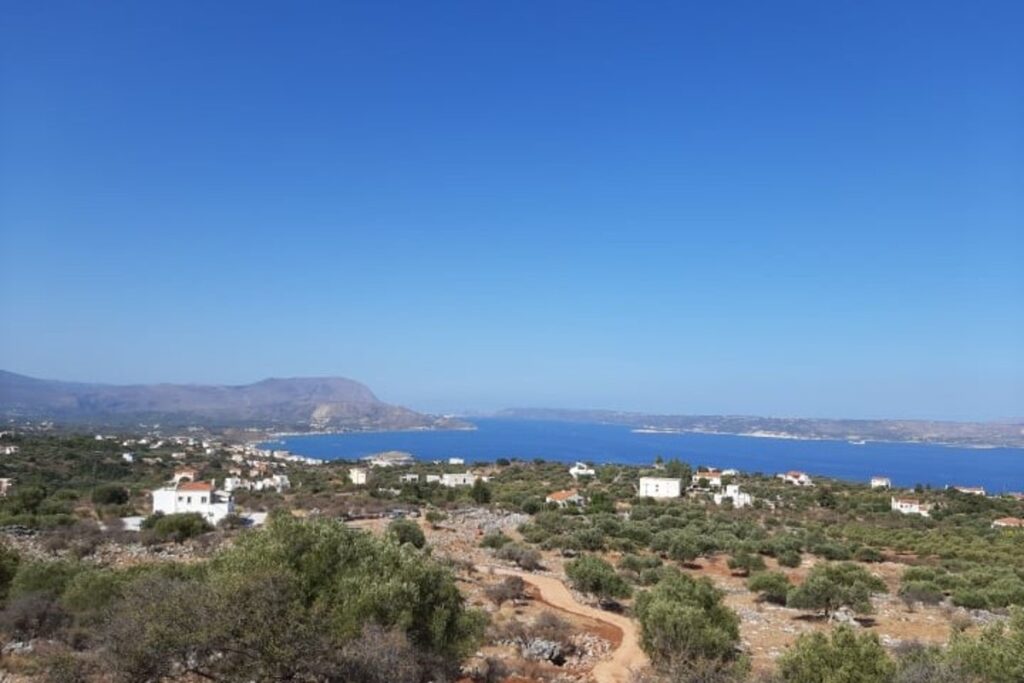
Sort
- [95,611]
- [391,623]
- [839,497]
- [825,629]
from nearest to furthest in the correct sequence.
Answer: [391,623] → [95,611] → [825,629] → [839,497]

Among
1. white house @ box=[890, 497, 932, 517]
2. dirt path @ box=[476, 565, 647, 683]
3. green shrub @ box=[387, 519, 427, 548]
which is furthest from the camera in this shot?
white house @ box=[890, 497, 932, 517]

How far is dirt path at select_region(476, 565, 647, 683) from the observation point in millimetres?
15312

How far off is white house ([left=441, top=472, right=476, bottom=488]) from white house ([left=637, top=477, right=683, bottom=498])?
1684 centimetres

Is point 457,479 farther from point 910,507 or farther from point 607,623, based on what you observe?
point 607,623

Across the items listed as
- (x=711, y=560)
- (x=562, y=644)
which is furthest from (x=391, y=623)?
(x=711, y=560)

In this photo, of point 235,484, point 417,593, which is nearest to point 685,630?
point 417,593

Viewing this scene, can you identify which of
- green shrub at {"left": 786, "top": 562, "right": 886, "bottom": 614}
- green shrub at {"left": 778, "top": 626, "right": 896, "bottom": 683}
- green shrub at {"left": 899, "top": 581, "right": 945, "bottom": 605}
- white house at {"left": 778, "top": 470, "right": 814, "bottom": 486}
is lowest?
white house at {"left": 778, "top": 470, "right": 814, "bottom": 486}

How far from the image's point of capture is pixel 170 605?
8.86m

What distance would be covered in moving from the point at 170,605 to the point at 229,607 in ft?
2.52

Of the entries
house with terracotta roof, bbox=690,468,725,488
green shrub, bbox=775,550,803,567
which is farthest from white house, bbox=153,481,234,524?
house with terracotta roof, bbox=690,468,725,488

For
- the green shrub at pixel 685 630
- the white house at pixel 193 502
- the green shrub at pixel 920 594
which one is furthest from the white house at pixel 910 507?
the white house at pixel 193 502

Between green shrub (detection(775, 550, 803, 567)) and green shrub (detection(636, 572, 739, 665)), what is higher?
green shrub (detection(636, 572, 739, 665))

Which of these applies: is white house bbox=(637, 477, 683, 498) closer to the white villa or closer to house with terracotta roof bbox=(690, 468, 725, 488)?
house with terracotta roof bbox=(690, 468, 725, 488)

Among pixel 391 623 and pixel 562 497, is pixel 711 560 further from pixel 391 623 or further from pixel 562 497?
pixel 391 623
